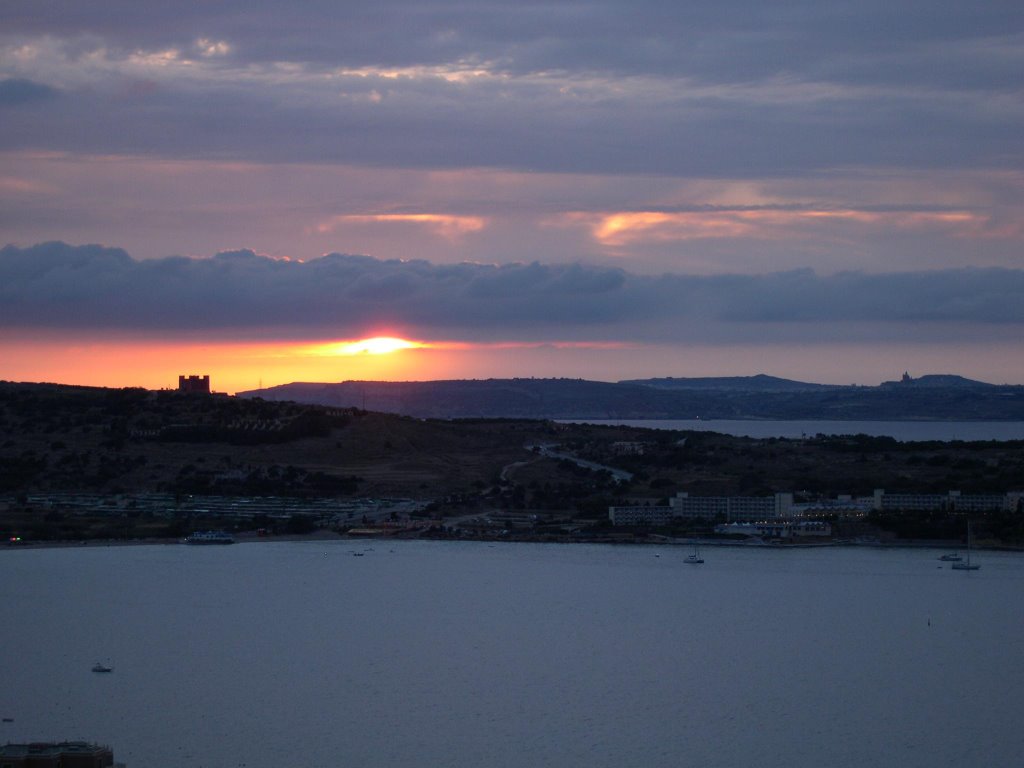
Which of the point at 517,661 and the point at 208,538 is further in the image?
the point at 208,538

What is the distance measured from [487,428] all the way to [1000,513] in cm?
3834

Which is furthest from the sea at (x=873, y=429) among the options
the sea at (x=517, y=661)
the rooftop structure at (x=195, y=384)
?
the sea at (x=517, y=661)

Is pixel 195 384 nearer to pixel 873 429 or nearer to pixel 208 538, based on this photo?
pixel 208 538

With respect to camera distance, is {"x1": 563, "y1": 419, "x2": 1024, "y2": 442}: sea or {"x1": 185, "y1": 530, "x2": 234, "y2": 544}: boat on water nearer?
{"x1": 185, "y1": 530, "x2": 234, "y2": 544}: boat on water

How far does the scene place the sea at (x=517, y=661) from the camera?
1041 inches

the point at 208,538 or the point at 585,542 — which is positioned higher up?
the point at 585,542

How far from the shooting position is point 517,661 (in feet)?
112

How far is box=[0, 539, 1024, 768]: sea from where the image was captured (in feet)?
86.7

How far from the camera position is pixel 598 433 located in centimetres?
9612

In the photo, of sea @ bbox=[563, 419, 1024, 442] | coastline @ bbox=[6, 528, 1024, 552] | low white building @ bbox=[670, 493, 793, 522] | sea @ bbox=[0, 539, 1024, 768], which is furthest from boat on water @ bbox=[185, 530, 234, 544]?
sea @ bbox=[563, 419, 1024, 442]

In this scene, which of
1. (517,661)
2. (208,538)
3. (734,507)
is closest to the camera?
(517,661)

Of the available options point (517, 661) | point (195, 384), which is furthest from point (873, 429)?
point (517, 661)

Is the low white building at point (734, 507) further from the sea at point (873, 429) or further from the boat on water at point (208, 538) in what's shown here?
the sea at point (873, 429)

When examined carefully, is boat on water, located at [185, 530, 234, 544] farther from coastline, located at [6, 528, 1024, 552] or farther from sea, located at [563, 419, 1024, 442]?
sea, located at [563, 419, 1024, 442]
